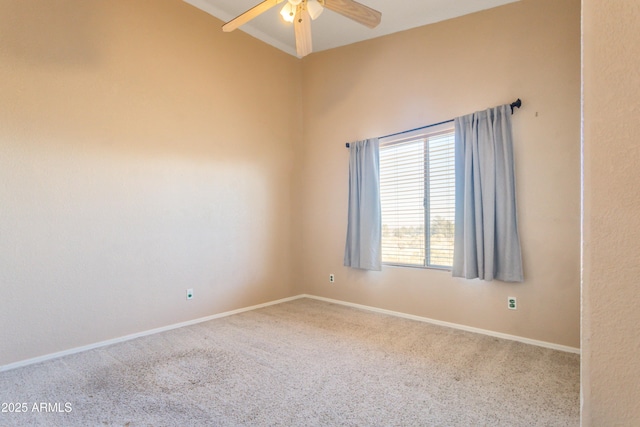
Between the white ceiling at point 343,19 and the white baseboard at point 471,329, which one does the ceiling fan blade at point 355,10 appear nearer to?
the white ceiling at point 343,19

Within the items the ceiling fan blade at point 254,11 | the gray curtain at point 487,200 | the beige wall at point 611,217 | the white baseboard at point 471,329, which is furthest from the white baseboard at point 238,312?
the ceiling fan blade at point 254,11

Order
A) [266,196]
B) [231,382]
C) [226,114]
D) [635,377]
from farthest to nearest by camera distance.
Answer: [266,196], [226,114], [231,382], [635,377]

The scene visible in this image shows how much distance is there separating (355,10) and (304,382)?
9.16 feet

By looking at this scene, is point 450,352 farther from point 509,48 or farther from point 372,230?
point 509,48

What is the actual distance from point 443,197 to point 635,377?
310cm

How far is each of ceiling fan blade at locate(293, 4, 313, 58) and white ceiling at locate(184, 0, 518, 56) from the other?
1.07 metres

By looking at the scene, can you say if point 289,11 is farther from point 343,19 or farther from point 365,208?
point 365,208

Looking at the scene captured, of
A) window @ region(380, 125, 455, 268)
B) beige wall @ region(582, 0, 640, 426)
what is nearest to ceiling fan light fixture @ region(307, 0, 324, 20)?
window @ region(380, 125, 455, 268)

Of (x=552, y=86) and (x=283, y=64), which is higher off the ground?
(x=283, y=64)

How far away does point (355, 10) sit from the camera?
8.03 ft

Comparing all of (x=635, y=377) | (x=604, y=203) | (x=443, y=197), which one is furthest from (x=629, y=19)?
(x=443, y=197)

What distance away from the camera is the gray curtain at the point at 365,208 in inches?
158

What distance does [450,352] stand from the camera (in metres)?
2.80

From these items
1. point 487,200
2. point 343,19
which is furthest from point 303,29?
point 487,200
